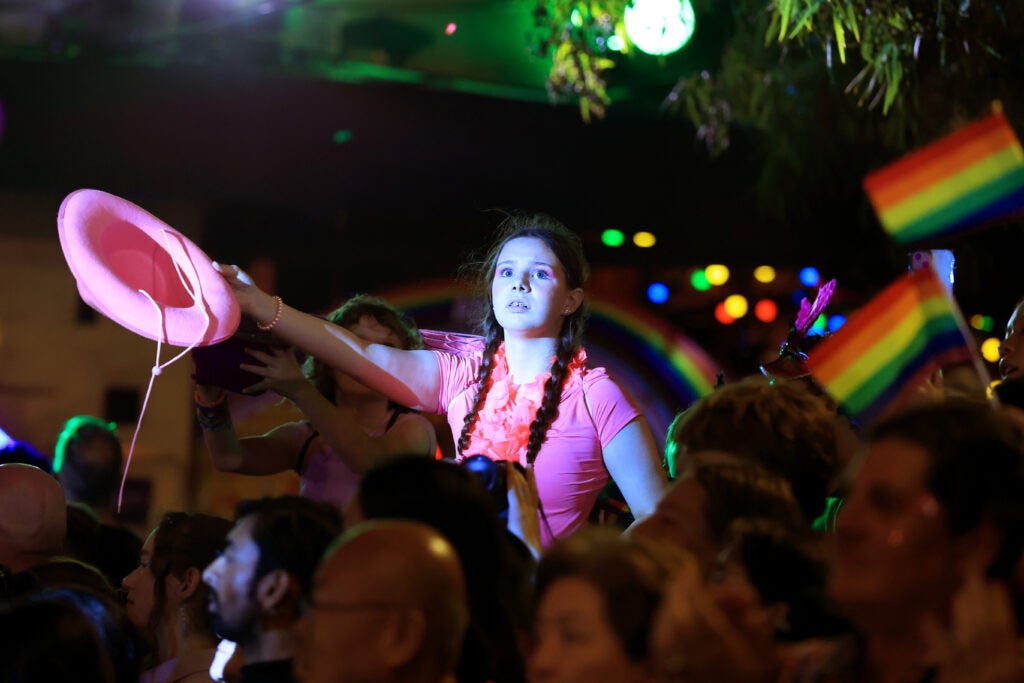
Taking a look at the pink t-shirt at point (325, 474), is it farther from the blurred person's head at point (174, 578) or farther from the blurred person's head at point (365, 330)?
the blurred person's head at point (174, 578)

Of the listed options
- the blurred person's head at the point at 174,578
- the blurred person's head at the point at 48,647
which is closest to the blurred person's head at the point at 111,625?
the blurred person's head at the point at 48,647

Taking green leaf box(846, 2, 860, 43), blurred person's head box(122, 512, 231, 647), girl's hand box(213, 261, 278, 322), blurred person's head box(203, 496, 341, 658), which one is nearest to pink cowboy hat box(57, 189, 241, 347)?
girl's hand box(213, 261, 278, 322)

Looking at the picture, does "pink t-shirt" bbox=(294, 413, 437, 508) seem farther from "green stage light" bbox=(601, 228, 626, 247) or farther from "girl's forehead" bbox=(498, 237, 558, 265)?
"green stage light" bbox=(601, 228, 626, 247)

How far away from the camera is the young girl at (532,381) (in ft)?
11.5

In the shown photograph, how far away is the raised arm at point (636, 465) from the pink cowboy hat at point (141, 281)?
110 cm

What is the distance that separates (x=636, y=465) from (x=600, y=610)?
4.99ft

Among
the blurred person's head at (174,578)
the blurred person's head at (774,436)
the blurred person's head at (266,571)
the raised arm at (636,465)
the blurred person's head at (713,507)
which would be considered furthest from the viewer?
the blurred person's head at (174,578)

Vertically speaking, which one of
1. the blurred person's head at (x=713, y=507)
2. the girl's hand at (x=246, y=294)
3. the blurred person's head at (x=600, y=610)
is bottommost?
the blurred person's head at (x=600, y=610)

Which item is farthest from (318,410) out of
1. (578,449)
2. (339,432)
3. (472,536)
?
(472,536)

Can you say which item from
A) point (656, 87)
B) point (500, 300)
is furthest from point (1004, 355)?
point (656, 87)

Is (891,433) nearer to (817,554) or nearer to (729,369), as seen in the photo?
(817,554)

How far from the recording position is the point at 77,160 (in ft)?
31.8

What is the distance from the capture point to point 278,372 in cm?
361

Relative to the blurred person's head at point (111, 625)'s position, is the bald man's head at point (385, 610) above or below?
above
